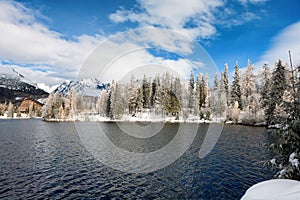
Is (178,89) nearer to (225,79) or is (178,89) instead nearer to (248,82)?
(225,79)

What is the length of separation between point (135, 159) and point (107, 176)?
292 inches

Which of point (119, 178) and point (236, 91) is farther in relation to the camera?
point (236, 91)

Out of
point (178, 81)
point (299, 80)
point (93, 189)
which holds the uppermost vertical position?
point (178, 81)

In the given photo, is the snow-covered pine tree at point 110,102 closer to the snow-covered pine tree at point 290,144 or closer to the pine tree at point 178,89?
the pine tree at point 178,89

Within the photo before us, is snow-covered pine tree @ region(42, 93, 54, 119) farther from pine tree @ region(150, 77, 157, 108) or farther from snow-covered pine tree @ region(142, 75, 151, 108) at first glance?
pine tree @ region(150, 77, 157, 108)

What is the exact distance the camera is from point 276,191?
7.45 metres

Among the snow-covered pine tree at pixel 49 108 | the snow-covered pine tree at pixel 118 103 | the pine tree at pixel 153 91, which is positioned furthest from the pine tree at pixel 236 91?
the snow-covered pine tree at pixel 49 108

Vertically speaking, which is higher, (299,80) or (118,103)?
(118,103)

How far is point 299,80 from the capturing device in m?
13.0

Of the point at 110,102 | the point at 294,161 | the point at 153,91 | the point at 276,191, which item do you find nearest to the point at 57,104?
the point at 110,102

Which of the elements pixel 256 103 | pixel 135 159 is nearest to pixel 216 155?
pixel 135 159

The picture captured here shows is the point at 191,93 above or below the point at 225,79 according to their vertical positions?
below

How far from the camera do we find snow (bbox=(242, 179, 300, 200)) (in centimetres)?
659

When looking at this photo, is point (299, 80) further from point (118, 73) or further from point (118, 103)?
Result: point (118, 103)
